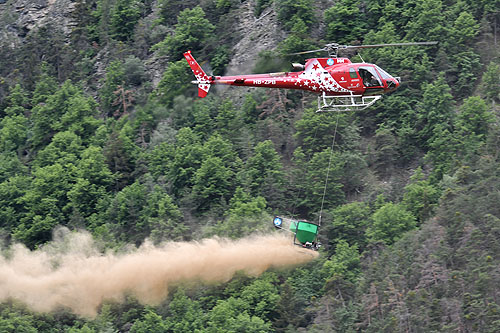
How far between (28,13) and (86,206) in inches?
1229

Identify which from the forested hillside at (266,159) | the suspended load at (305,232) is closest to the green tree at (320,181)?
the forested hillside at (266,159)

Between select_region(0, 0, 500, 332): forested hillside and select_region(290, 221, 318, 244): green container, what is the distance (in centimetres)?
1318

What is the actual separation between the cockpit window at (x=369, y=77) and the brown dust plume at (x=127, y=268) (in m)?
11.7

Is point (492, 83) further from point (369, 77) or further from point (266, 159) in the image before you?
point (369, 77)

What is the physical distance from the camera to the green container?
157 feet

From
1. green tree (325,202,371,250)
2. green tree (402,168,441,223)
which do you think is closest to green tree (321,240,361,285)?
green tree (325,202,371,250)

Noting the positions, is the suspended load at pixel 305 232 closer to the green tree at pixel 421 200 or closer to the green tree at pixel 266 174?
the green tree at pixel 421 200

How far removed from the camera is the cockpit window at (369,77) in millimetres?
48406

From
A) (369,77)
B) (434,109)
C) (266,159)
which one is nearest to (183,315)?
(266,159)

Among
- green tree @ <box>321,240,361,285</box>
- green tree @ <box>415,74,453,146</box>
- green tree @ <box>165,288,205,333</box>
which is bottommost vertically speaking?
green tree @ <box>165,288,205,333</box>

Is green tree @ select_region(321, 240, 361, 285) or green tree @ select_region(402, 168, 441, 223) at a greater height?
green tree @ select_region(402, 168, 441, 223)

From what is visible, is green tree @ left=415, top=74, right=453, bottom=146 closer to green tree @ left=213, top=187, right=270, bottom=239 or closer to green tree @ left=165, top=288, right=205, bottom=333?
green tree @ left=213, top=187, right=270, bottom=239

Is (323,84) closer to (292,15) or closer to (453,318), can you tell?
(453,318)

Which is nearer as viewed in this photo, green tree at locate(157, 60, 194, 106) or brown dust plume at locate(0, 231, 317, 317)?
brown dust plume at locate(0, 231, 317, 317)
